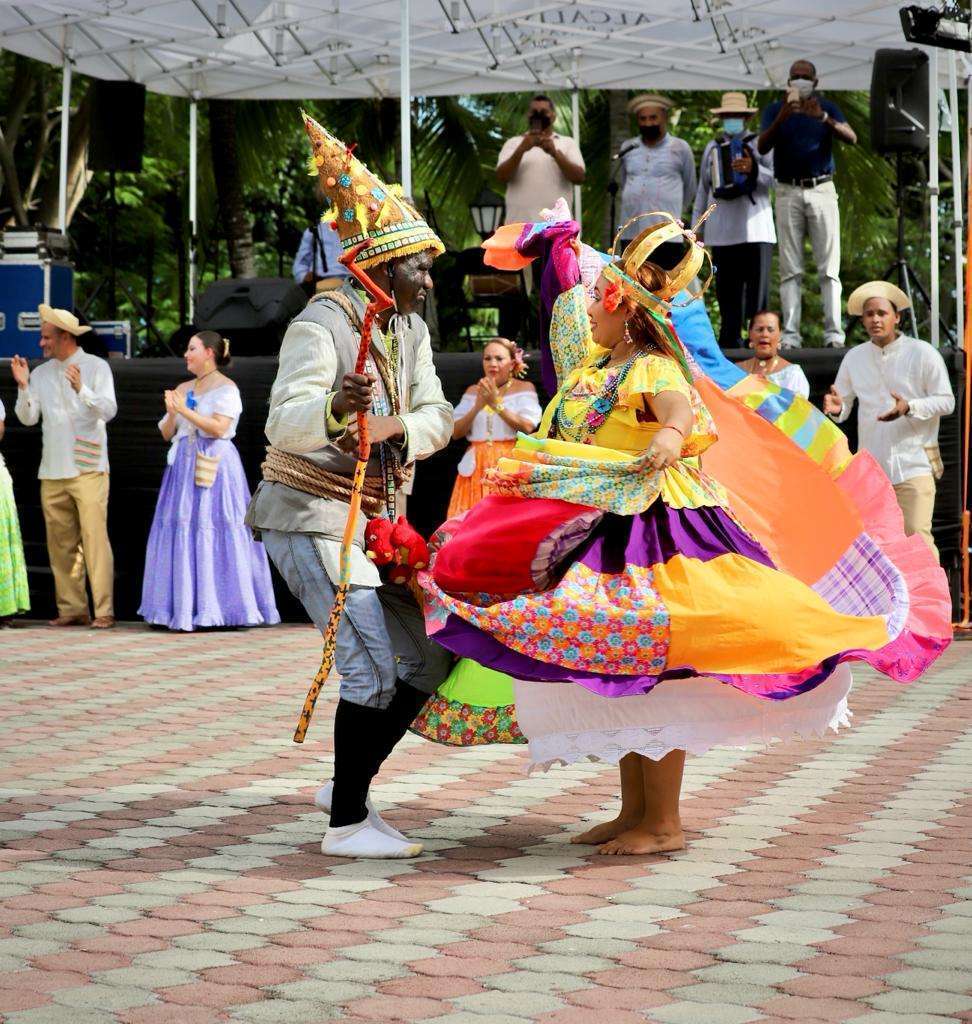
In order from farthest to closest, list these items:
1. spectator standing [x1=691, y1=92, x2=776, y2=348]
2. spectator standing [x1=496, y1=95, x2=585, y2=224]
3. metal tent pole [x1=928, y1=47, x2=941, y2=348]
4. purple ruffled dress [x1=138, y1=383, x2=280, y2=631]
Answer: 1. spectator standing [x1=496, y1=95, x2=585, y2=224]
2. spectator standing [x1=691, y1=92, x2=776, y2=348]
3. metal tent pole [x1=928, y1=47, x2=941, y2=348]
4. purple ruffled dress [x1=138, y1=383, x2=280, y2=631]

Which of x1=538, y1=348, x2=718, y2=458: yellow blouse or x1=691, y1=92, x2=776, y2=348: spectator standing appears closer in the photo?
x1=538, y1=348, x2=718, y2=458: yellow blouse

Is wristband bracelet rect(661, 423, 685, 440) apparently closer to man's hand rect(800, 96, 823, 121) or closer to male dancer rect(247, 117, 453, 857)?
male dancer rect(247, 117, 453, 857)

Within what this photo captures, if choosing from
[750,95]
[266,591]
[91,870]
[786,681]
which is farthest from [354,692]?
[750,95]

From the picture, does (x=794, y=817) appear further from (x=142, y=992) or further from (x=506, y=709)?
(x=142, y=992)

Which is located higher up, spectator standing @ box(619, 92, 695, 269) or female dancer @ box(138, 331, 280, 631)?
spectator standing @ box(619, 92, 695, 269)

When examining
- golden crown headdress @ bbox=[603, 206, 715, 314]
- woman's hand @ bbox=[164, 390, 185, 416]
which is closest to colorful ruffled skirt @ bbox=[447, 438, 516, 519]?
woman's hand @ bbox=[164, 390, 185, 416]

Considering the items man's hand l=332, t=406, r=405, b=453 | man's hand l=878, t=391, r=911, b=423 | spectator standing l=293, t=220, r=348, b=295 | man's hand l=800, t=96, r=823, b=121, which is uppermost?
man's hand l=800, t=96, r=823, b=121

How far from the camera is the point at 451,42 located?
571 inches

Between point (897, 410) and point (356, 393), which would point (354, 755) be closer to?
point (356, 393)

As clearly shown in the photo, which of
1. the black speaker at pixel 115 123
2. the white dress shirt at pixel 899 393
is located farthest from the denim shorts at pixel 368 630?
the black speaker at pixel 115 123

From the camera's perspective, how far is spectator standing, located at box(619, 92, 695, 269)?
12.2 metres

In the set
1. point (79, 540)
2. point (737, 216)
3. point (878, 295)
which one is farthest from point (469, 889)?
point (737, 216)

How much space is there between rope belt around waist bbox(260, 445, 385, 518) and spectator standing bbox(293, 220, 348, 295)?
7.34 metres

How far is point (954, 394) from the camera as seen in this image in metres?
10.9
